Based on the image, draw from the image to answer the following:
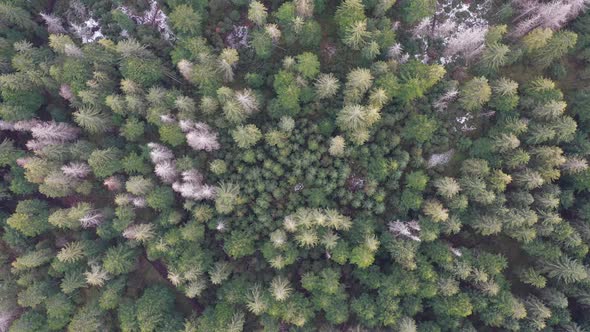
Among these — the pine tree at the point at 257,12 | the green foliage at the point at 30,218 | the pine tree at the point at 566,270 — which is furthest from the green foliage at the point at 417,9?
the green foliage at the point at 30,218

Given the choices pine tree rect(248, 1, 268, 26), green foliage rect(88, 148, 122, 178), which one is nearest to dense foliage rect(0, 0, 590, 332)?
green foliage rect(88, 148, 122, 178)

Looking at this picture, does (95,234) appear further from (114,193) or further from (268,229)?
(268,229)

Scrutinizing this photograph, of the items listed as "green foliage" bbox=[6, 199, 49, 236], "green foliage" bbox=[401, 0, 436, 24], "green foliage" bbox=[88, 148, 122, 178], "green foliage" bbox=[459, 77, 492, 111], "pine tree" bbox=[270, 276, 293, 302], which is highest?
"green foliage" bbox=[401, 0, 436, 24]

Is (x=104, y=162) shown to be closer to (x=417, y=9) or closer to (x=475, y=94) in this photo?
(x=417, y=9)

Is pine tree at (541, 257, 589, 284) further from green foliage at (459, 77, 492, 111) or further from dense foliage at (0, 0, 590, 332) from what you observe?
green foliage at (459, 77, 492, 111)

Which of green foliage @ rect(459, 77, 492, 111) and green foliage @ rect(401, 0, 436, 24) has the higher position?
green foliage @ rect(401, 0, 436, 24)

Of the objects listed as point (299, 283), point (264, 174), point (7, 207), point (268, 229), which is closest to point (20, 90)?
point (7, 207)

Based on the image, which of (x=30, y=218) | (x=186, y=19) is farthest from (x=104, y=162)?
(x=186, y=19)

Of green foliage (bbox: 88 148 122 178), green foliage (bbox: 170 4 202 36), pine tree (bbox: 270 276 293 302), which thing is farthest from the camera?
green foliage (bbox: 170 4 202 36)
